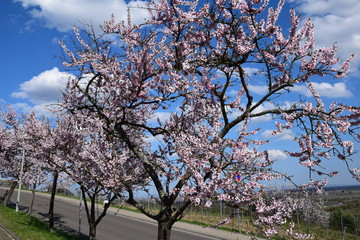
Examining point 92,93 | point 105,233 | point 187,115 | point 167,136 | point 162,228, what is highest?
point 92,93

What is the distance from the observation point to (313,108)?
17.9 feet

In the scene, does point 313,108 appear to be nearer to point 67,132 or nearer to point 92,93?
point 92,93

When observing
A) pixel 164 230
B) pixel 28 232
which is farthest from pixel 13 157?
pixel 164 230

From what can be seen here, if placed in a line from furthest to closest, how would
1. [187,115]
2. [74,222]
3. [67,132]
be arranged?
[74,222] < [67,132] < [187,115]

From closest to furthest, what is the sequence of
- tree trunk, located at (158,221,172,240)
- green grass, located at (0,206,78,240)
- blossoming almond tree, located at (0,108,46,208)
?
tree trunk, located at (158,221,172,240) → green grass, located at (0,206,78,240) → blossoming almond tree, located at (0,108,46,208)

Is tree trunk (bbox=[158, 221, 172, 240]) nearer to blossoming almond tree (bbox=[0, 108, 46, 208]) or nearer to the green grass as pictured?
the green grass

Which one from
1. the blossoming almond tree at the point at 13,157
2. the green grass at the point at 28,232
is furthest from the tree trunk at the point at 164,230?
the blossoming almond tree at the point at 13,157

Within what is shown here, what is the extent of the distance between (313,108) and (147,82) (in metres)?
3.36

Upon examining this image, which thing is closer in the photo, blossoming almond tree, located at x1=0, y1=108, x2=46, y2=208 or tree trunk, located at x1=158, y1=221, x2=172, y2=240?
tree trunk, located at x1=158, y1=221, x2=172, y2=240

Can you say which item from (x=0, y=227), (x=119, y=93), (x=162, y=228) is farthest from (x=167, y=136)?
(x=0, y=227)

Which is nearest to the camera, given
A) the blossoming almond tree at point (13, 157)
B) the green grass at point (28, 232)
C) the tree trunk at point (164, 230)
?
the tree trunk at point (164, 230)

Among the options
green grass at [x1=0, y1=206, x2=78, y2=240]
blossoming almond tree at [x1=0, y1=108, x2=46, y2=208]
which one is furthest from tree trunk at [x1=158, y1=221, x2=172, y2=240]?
blossoming almond tree at [x1=0, y1=108, x2=46, y2=208]

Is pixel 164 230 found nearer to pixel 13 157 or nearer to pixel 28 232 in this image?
pixel 28 232

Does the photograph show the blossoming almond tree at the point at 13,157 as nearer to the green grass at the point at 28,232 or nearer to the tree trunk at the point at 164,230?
the green grass at the point at 28,232
